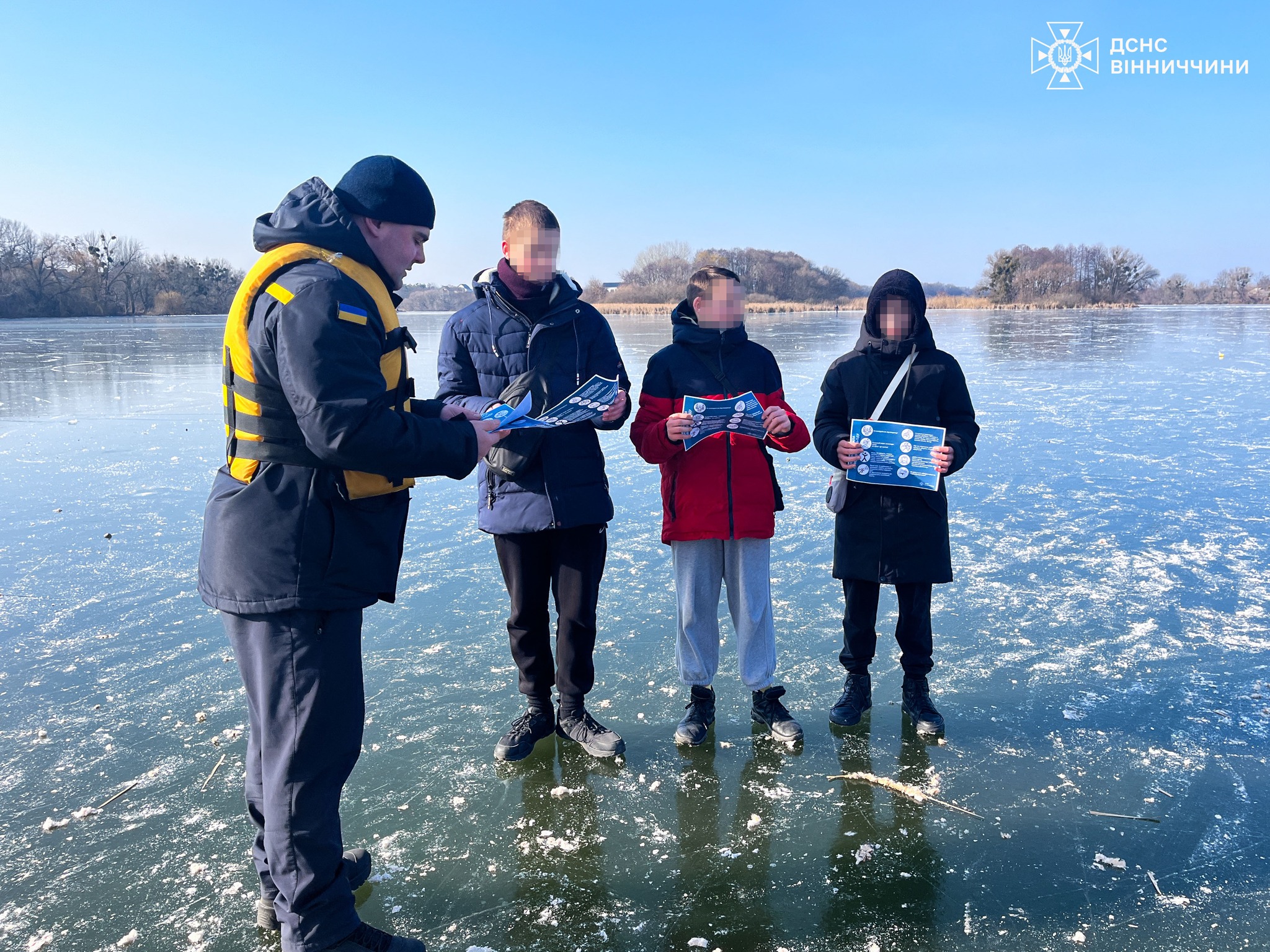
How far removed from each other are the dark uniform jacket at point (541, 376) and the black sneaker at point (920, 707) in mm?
1514

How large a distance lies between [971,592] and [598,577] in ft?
8.41

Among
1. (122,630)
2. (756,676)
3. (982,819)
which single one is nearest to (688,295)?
(756,676)

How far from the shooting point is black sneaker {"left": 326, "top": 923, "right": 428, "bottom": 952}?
2.12 m

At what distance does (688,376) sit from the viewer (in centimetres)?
342

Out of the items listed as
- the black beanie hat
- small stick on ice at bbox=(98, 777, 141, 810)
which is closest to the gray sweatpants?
the black beanie hat

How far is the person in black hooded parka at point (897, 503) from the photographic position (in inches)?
134

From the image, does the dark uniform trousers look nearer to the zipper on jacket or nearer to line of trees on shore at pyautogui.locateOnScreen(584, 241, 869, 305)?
the zipper on jacket

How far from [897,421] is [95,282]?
269ft

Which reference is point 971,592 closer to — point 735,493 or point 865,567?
point 865,567

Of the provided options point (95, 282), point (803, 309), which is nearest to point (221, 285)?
point (95, 282)

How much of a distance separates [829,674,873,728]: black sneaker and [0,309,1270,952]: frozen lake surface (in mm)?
53

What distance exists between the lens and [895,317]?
11.3 ft

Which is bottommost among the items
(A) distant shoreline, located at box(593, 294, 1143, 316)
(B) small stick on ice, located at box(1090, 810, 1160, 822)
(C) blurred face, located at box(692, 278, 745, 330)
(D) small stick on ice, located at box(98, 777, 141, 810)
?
(B) small stick on ice, located at box(1090, 810, 1160, 822)

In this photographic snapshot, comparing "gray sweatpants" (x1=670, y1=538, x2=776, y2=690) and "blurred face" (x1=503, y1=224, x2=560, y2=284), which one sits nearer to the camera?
"blurred face" (x1=503, y1=224, x2=560, y2=284)
